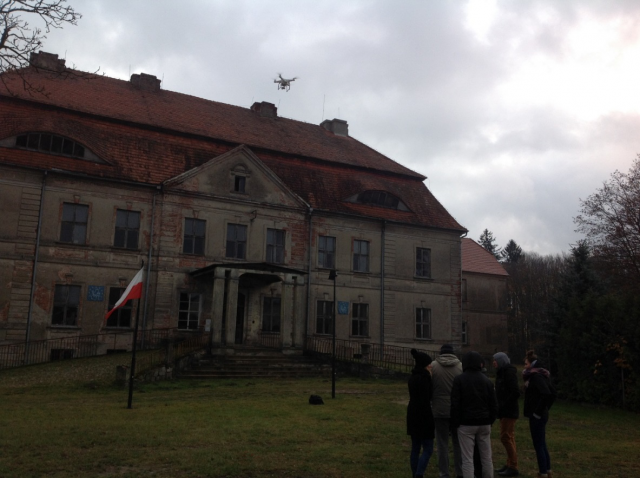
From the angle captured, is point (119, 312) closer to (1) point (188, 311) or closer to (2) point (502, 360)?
(1) point (188, 311)

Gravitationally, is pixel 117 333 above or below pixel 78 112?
below

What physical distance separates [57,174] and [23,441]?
1750 centimetres

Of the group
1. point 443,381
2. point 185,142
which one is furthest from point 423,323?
point 443,381

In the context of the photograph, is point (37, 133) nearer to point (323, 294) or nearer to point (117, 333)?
point (117, 333)

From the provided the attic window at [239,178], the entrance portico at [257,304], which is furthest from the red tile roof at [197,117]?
the entrance portico at [257,304]

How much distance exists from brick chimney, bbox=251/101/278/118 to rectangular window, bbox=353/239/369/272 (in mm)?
10033

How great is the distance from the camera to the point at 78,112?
2714cm

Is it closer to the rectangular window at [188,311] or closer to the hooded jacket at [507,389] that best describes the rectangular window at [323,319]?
the rectangular window at [188,311]

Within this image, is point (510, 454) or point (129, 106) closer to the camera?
point (510, 454)

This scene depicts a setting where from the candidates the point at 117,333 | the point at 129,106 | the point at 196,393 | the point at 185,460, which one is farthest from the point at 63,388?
the point at 129,106

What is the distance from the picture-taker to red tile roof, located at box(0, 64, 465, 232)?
2634 cm

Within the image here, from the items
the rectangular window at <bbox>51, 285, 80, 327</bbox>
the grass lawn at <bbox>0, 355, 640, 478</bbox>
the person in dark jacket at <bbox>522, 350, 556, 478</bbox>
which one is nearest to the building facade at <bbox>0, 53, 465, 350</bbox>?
the rectangular window at <bbox>51, 285, 80, 327</bbox>

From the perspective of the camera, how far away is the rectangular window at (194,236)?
27906 mm

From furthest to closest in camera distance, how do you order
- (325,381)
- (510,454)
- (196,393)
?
(325,381)
(196,393)
(510,454)
